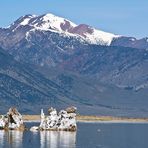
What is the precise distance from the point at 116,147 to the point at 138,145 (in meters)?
14.2

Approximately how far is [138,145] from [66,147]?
29.6 m

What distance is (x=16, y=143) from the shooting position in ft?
605

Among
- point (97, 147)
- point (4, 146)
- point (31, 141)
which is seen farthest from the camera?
point (31, 141)

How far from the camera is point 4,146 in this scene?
172 meters

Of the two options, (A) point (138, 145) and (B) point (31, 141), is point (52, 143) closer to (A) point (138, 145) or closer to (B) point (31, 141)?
(B) point (31, 141)

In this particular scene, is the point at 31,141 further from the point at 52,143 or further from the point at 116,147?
the point at 116,147

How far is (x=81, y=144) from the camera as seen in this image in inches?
7500

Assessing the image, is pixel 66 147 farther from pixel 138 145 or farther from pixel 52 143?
pixel 138 145

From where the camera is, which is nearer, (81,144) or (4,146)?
(4,146)

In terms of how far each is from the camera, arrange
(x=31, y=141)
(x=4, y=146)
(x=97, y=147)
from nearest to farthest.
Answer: (x=4, y=146) < (x=97, y=147) < (x=31, y=141)

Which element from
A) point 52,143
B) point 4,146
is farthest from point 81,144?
point 4,146

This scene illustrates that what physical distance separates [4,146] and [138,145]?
1748 inches

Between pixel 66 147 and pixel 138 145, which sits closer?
pixel 66 147

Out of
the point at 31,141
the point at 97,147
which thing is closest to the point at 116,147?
the point at 97,147
